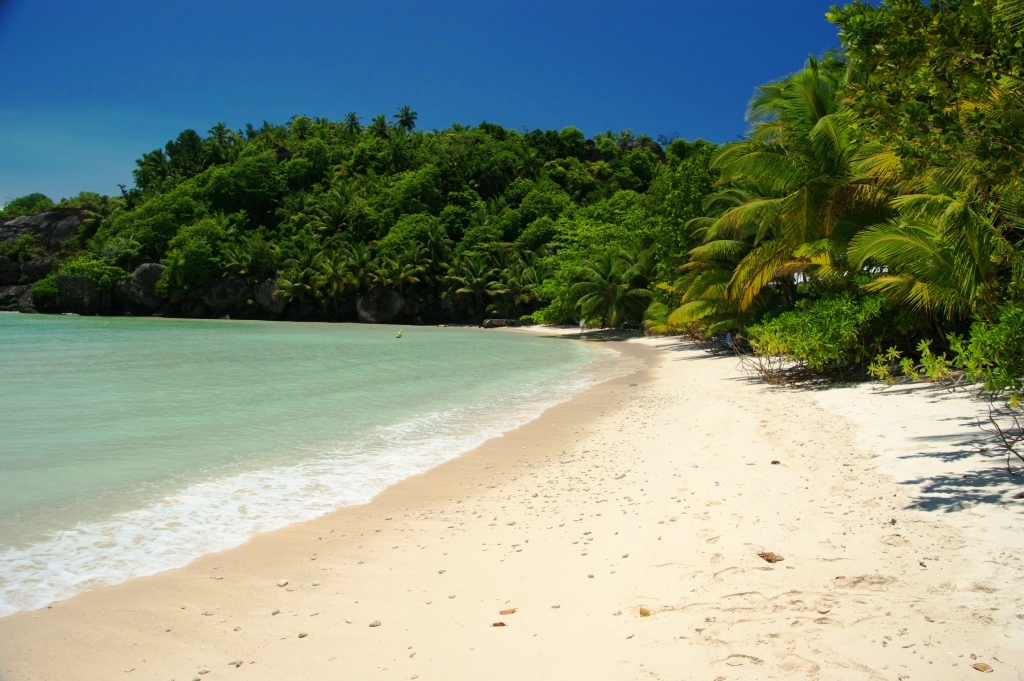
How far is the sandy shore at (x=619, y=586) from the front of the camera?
3.12 meters

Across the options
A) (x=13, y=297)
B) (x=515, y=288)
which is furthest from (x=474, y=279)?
(x=13, y=297)

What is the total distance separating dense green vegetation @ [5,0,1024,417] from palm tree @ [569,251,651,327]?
11 centimetres

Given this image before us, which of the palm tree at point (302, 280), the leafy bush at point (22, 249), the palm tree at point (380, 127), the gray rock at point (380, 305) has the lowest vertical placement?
the gray rock at point (380, 305)

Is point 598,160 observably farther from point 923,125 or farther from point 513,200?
point 923,125

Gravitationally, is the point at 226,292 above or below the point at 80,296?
above

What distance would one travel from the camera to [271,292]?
56.4 metres

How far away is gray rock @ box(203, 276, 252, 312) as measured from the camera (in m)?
57.9

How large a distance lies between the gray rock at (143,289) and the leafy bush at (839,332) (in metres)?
59.1

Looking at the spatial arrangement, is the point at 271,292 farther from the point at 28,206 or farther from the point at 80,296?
the point at 28,206

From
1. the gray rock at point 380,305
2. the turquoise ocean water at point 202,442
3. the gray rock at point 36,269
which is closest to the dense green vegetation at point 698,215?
the gray rock at point 380,305

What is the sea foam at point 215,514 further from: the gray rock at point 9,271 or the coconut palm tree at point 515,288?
the gray rock at point 9,271

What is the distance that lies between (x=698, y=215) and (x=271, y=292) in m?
41.9

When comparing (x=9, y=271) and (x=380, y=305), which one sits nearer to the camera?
(x=380, y=305)

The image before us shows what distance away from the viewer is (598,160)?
71.1 metres
